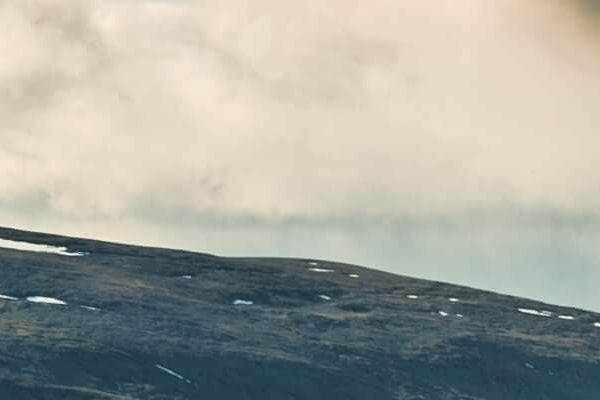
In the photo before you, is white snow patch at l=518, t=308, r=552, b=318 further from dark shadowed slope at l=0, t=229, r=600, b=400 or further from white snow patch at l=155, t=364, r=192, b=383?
white snow patch at l=155, t=364, r=192, b=383

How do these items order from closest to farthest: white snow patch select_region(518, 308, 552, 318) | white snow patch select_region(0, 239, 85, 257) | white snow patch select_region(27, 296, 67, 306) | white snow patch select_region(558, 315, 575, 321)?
white snow patch select_region(27, 296, 67, 306), white snow patch select_region(0, 239, 85, 257), white snow patch select_region(558, 315, 575, 321), white snow patch select_region(518, 308, 552, 318)

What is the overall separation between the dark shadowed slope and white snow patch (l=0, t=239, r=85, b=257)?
38 centimetres

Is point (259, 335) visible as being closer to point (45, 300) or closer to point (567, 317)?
point (45, 300)

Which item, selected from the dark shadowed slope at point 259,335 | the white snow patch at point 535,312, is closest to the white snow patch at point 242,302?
the dark shadowed slope at point 259,335

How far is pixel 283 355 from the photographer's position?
146375mm

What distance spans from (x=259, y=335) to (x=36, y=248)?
1771 inches

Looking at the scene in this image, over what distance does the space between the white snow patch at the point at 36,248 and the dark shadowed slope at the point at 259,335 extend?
0.38 metres

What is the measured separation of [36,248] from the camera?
627 ft

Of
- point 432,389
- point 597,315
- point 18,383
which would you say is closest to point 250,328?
point 432,389

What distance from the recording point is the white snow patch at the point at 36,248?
189 m

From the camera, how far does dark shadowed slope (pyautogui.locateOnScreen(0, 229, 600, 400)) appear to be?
131 m

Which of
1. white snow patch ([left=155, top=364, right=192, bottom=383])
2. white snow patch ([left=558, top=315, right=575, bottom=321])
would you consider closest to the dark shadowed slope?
white snow patch ([left=155, top=364, right=192, bottom=383])

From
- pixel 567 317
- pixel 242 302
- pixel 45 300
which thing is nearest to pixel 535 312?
pixel 567 317

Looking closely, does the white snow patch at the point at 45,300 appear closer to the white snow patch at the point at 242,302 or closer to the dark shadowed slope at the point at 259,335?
the dark shadowed slope at the point at 259,335
